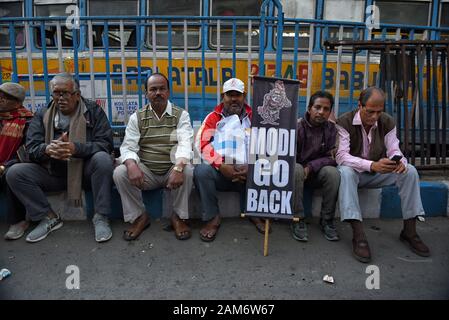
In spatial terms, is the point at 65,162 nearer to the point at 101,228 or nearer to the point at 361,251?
the point at 101,228

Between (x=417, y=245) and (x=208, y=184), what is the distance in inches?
69.8

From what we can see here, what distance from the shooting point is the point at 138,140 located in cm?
316

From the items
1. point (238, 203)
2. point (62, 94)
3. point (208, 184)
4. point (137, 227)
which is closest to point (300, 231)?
point (238, 203)

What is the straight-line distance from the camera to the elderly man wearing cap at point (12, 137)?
310 centimetres

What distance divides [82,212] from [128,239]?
69 cm

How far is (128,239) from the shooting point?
297cm

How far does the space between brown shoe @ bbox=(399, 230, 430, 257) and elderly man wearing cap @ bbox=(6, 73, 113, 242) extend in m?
2.50

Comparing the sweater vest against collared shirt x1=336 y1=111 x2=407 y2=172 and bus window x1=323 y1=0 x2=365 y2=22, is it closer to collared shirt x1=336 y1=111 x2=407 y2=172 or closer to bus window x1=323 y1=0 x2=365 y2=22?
collared shirt x1=336 y1=111 x2=407 y2=172

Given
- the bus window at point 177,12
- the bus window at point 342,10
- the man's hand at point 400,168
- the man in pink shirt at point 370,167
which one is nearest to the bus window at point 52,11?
the bus window at point 177,12

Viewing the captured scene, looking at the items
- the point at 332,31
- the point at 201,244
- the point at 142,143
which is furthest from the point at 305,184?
the point at 332,31

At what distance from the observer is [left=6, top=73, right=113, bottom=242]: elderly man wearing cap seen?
3.00m

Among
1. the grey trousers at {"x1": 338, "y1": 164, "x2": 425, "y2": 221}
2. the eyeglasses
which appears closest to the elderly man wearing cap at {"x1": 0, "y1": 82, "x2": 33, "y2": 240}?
the eyeglasses

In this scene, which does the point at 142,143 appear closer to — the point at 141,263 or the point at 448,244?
the point at 141,263

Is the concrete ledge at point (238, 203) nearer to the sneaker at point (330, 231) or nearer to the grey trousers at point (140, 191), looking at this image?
the grey trousers at point (140, 191)
